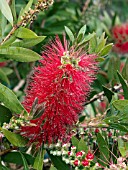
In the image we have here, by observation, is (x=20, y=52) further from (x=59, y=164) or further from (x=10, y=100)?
(x=59, y=164)

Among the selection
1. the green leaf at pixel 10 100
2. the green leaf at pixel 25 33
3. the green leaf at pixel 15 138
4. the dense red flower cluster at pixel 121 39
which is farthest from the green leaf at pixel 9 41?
the dense red flower cluster at pixel 121 39

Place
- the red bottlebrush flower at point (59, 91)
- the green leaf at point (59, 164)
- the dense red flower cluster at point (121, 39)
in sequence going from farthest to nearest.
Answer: the dense red flower cluster at point (121, 39)
the green leaf at point (59, 164)
the red bottlebrush flower at point (59, 91)

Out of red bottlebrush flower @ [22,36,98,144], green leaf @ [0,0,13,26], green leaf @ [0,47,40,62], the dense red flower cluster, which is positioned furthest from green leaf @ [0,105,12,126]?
the dense red flower cluster

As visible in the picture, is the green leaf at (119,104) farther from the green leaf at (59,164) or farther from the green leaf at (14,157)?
the green leaf at (14,157)

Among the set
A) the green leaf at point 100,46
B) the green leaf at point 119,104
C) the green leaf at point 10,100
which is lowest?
the green leaf at point 119,104

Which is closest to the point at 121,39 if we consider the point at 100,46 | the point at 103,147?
the point at 100,46

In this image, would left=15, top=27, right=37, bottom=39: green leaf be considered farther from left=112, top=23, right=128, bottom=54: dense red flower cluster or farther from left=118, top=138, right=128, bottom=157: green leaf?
left=112, top=23, right=128, bottom=54: dense red flower cluster

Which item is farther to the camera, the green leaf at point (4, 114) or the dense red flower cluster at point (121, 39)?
the dense red flower cluster at point (121, 39)
